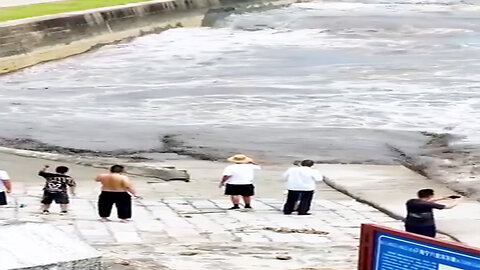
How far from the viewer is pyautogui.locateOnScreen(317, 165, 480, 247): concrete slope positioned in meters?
16.5

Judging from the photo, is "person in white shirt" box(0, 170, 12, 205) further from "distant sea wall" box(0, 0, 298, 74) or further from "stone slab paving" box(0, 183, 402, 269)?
"distant sea wall" box(0, 0, 298, 74)

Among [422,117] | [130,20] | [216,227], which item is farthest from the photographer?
[130,20]

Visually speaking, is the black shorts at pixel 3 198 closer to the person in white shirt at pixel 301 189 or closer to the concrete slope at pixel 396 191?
the person in white shirt at pixel 301 189

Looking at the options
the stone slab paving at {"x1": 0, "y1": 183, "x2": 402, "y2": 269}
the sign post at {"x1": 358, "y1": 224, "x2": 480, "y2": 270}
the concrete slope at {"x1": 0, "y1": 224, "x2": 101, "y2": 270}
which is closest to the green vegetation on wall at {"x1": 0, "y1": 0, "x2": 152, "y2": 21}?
the stone slab paving at {"x1": 0, "y1": 183, "x2": 402, "y2": 269}

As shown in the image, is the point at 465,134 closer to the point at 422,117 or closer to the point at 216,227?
the point at 422,117

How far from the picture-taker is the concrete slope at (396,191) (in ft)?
54.1

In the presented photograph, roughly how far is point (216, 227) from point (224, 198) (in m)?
3.76

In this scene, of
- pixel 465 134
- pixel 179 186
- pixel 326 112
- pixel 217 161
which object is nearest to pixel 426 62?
pixel 326 112

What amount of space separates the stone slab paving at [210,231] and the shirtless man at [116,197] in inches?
6.2

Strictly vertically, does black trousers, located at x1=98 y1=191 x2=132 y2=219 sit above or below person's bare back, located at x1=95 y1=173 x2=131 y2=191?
below

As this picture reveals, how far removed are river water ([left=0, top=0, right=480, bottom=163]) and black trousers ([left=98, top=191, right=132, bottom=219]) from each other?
8.87m

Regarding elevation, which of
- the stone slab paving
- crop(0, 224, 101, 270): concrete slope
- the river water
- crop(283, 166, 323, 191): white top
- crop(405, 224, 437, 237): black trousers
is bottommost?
the stone slab paving

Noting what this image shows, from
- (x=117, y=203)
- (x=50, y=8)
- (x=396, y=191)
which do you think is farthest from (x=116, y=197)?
(x=50, y=8)

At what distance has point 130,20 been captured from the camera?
184ft
